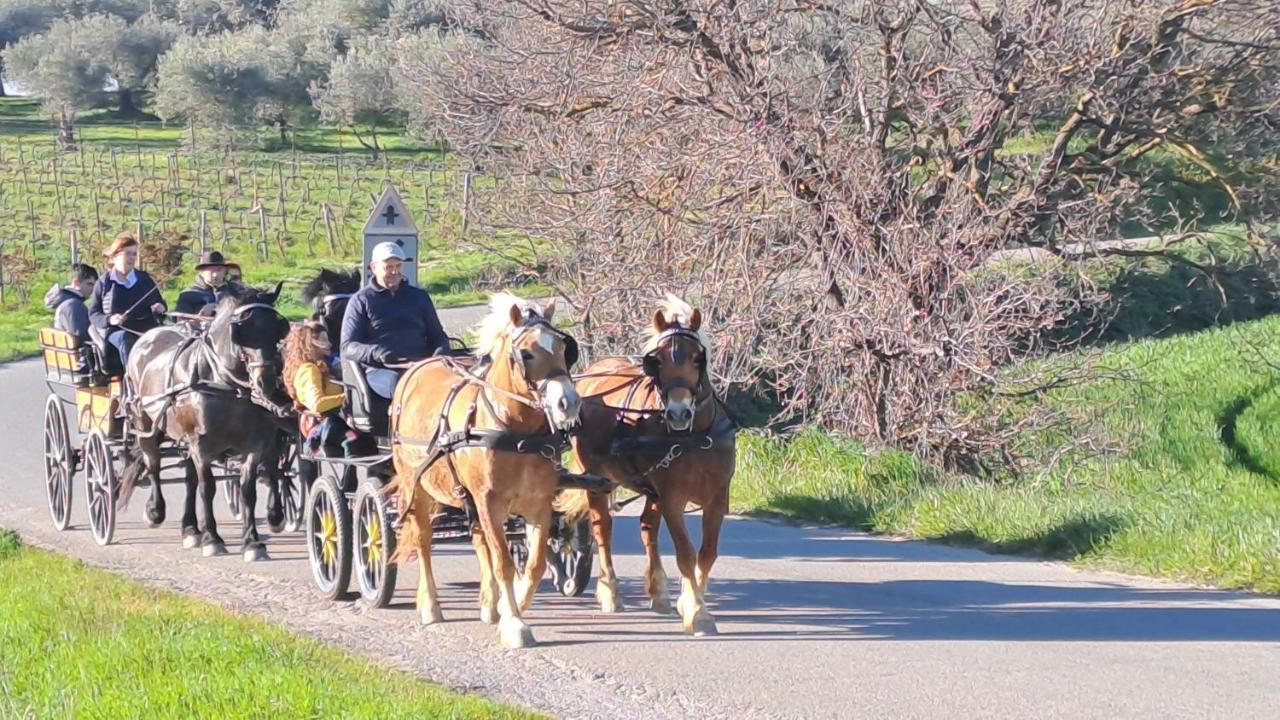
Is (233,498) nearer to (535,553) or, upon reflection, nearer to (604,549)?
(604,549)

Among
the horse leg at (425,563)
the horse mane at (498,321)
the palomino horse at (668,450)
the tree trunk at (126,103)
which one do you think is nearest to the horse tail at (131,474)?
the horse leg at (425,563)

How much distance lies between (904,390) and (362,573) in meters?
5.41

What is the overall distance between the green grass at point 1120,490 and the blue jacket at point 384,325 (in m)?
4.05

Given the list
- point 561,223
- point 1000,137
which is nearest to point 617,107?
point 561,223

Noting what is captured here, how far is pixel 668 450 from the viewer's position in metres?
8.27

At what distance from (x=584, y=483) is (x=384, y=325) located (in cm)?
201

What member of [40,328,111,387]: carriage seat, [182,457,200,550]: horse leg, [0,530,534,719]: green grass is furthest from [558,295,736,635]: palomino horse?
[40,328,111,387]: carriage seat

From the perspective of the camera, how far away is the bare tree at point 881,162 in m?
12.8

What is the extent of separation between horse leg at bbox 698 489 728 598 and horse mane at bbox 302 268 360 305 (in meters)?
3.78

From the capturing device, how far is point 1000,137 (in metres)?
13.5

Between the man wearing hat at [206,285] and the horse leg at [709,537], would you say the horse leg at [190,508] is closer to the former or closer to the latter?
the man wearing hat at [206,285]

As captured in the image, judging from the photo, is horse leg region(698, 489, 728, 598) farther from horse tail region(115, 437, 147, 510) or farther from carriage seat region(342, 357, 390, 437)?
horse tail region(115, 437, 147, 510)

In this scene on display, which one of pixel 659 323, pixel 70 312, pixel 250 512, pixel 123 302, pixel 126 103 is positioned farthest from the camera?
pixel 126 103

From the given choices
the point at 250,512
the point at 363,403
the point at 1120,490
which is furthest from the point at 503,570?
the point at 1120,490
